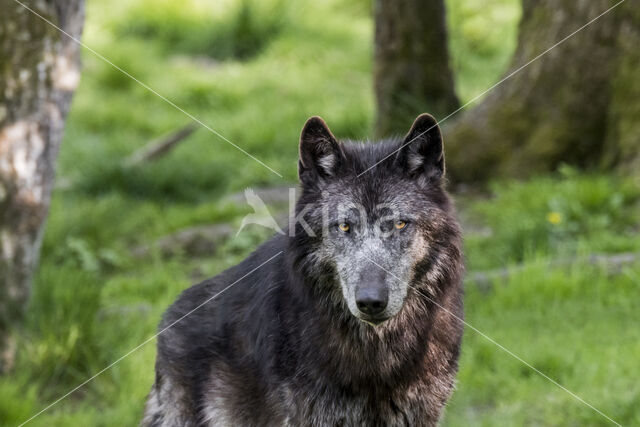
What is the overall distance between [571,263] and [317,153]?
3.31 meters

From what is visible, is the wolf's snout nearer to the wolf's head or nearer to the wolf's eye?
the wolf's head

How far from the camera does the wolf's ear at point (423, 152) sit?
135 inches

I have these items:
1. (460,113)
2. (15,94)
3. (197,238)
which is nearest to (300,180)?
(15,94)

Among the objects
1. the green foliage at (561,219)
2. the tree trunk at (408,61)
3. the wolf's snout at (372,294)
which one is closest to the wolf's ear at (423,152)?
the wolf's snout at (372,294)

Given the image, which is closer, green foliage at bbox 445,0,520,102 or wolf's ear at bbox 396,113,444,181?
wolf's ear at bbox 396,113,444,181

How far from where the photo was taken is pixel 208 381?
376cm

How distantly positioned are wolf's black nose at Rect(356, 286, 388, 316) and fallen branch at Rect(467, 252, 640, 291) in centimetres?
316

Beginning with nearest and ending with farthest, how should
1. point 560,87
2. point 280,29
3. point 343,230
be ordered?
point 343,230
point 560,87
point 280,29

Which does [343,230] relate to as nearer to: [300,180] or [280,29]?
[300,180]

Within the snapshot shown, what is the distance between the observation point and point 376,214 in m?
3.37

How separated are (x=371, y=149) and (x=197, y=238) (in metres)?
4.45

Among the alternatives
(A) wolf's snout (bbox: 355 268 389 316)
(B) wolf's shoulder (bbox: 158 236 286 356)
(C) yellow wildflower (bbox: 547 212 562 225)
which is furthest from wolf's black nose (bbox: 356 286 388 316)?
(C) yellow wildflower (bbox: 547 212 562 225)

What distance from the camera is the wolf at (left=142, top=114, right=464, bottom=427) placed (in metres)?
3.38

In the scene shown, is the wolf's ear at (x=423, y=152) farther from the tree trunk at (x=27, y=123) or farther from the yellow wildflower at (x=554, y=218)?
the yellow wildflower at (x=554, y=218)
